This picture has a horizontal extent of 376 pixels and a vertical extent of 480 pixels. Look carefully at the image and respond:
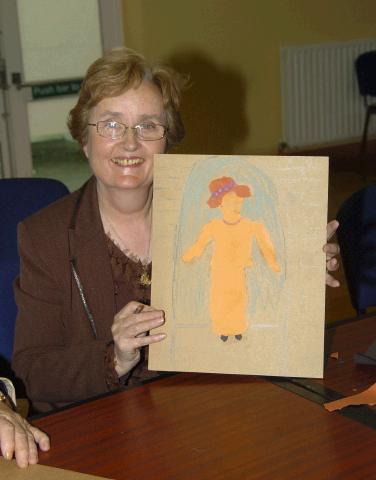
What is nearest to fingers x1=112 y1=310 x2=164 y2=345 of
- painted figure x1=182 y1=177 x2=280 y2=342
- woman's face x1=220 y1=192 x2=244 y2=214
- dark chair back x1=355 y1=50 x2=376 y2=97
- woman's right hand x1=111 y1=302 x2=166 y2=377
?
woman's right hand x1=111 y1=302 x2=166 y2=377

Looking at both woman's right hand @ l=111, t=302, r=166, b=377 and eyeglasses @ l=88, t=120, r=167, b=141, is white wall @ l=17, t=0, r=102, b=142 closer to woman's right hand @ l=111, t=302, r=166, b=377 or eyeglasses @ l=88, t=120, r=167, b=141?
eyeglasses @ l=88, t=120, r=167, b=141

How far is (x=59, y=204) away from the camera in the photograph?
2.05 metres

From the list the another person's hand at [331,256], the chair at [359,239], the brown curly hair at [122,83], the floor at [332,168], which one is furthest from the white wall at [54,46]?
the another person's hand at [331,256]

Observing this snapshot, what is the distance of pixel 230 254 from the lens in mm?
1655

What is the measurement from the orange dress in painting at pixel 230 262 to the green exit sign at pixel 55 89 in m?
4.38

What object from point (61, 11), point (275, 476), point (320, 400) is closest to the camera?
point (275, 476)

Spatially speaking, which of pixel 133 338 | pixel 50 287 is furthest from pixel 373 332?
pixel 50 287

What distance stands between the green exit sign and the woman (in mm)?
3886

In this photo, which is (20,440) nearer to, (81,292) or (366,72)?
(81,292)

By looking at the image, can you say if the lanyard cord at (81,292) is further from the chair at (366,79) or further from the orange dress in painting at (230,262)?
the chair at (366,79)

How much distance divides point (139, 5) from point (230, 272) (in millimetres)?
4772

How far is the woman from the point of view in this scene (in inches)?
73.9

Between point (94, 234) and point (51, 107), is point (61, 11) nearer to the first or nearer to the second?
point (51, 107)

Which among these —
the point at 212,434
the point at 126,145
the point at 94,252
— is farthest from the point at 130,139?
the point at 212,434
